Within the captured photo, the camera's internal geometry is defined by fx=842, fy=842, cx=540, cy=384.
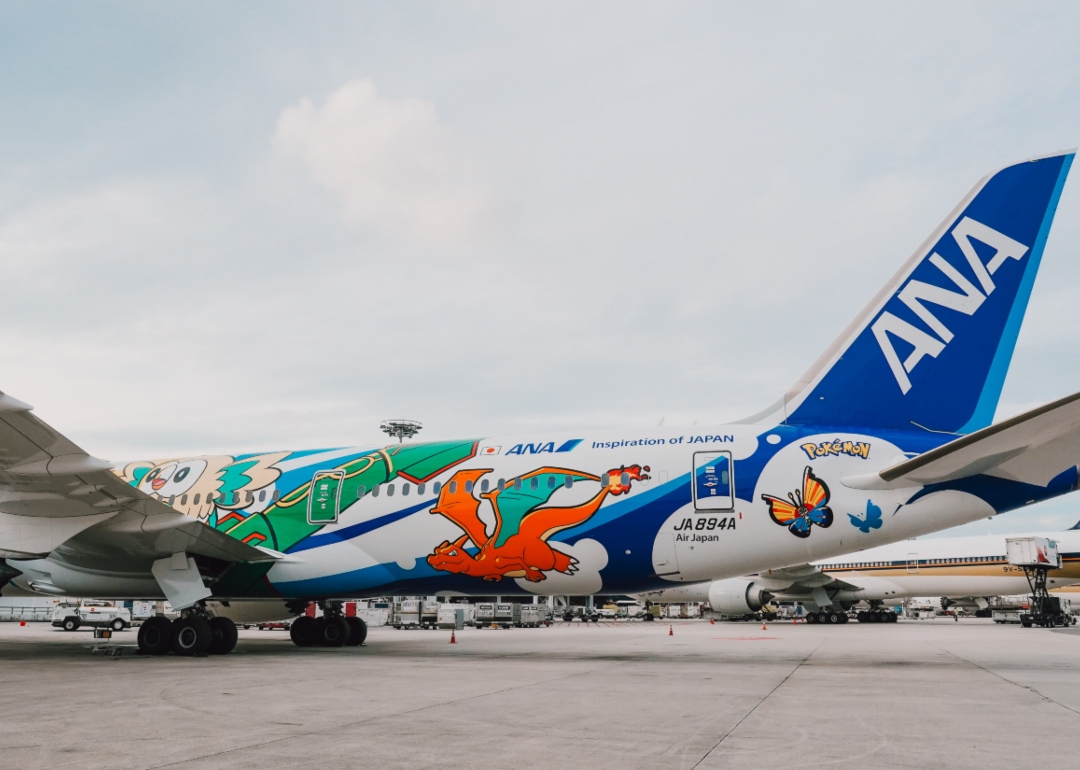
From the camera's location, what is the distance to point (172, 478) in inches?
700

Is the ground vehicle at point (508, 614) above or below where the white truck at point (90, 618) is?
below

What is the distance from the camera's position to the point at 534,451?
1477 centimetres

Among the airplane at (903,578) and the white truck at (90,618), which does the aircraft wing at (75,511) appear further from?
the airplane at (903,578)

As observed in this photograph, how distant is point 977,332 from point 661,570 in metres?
5.95

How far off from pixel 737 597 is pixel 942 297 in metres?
28.0

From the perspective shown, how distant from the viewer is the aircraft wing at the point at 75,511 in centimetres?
1164

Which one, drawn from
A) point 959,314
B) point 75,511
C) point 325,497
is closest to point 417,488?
point 325,497

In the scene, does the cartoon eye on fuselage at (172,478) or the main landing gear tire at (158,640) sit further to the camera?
the cartoon eye on fuselage at (172,478)

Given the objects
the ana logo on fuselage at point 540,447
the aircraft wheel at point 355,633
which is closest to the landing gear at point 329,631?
the aircraft wheel at point 355,633

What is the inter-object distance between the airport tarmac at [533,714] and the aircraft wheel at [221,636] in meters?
1.81

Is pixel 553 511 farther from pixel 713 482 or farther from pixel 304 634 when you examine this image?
pixel 304 634

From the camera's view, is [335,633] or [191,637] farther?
[335,633]

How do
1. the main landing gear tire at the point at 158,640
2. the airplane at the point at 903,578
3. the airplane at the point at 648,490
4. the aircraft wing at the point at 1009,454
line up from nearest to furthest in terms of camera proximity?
the aircraft wing at the point at 1009,454 < the airplane at the point at 648,490 < the main landing gear tire at the point at 158,640 < the airplane at the point at 903,578

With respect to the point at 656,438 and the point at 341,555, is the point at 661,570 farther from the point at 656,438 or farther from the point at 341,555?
the point at 341,555
